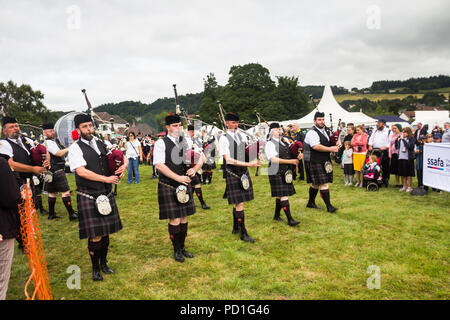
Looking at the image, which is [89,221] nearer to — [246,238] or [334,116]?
[246,238]

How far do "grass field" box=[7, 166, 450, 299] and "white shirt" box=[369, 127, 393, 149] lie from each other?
2.04 metres

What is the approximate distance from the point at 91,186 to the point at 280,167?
9.74 feet

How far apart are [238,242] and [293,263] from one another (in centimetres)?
100

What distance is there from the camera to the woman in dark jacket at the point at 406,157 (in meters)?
6.73

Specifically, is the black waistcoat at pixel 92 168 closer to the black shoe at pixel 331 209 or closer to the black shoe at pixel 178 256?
the black shoe at pixel 178 256

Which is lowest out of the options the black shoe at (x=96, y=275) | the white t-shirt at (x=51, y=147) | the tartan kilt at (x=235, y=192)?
the black shoe at (x=96, y=275)

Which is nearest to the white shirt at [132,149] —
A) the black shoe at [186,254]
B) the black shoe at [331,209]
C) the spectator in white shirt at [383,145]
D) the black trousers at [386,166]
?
the black shoe at [186,254]

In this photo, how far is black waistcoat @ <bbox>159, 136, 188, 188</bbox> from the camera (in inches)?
134

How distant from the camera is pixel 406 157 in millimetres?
6816

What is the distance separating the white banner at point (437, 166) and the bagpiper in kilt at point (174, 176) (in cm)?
546

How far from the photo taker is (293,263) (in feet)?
11.3

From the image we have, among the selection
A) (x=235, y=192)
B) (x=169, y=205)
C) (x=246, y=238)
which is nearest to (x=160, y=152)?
(x=169, y=205)

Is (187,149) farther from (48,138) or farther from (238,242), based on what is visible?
(48,138)
